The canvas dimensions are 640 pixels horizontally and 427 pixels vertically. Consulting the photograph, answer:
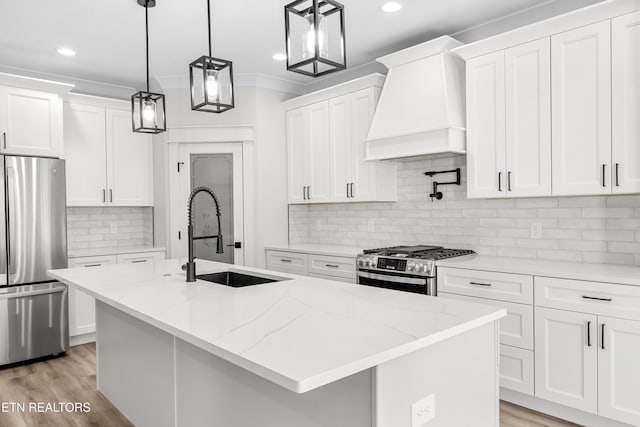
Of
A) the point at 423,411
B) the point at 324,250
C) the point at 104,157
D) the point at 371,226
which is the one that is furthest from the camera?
the point at 104,157

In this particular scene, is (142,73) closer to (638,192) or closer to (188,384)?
(188,384)

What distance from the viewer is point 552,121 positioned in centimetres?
299

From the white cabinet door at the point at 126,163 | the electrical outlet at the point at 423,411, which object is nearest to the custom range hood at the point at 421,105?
the electrical outlet at the point at 423,411

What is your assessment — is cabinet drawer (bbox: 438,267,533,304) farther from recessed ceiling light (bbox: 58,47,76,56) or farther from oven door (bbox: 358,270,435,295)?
recessed ceiling light (bbox: 58,47,76,56)

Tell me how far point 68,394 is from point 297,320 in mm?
2610

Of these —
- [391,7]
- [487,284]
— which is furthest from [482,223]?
[391,7]

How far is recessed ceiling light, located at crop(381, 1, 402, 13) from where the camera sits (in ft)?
10.7

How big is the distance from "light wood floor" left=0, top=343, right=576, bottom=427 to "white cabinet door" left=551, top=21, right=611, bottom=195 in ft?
4.82

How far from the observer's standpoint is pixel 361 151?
4.33 metres

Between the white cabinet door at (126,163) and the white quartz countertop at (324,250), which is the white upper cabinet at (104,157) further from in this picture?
the white quartz countertop at (324,250)

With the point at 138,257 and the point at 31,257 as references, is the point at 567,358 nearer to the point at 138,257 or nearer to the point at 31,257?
the point at 138,257

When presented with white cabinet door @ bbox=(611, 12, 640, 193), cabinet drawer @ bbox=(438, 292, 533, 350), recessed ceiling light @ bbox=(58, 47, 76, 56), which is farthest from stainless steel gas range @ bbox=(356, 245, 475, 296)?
recessed ceiling light @ bbox=(58, 47, 76, 56)

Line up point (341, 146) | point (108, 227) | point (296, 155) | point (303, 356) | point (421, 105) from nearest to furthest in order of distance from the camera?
point (303, 356), point (421, 105), point (341, 146), point (296, 155), point (108, 227)

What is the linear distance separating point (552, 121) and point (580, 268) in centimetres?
97
